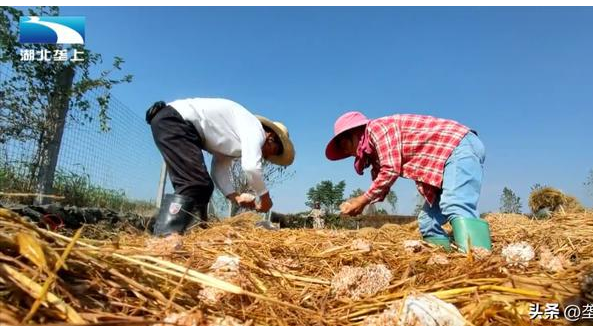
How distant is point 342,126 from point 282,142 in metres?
0.83

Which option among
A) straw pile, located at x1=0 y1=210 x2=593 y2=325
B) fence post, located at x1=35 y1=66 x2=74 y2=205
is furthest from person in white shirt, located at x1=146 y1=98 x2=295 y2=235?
fence post, located at x1=35 y1=66 x2=74 y2=205

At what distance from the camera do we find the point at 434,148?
7.48 ft

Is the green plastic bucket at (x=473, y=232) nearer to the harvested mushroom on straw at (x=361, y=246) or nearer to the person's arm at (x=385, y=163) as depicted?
the person's arm at (x=385, y=163)

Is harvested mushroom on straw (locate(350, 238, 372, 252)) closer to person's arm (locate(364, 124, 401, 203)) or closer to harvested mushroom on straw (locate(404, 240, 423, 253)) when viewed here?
harvested mushroom on straw (locate(404, 240, 423, 253))

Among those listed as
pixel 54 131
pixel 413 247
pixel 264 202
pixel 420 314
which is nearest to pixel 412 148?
pixel 413 247

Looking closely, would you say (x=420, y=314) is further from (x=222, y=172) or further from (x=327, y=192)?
(x=327, y=192)

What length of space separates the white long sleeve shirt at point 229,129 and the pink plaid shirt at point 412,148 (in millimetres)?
790

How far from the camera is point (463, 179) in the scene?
2.14 m

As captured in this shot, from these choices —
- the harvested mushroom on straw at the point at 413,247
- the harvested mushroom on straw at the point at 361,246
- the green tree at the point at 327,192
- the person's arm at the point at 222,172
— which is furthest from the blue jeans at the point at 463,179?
the green tree at the point at 327,192

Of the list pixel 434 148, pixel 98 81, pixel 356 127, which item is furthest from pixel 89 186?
pixel 434 148

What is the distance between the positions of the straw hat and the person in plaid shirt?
2.70 ft

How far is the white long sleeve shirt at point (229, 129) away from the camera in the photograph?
2709 mm

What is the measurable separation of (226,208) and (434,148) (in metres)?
8.21

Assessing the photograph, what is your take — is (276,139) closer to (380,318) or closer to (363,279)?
(363,279)
